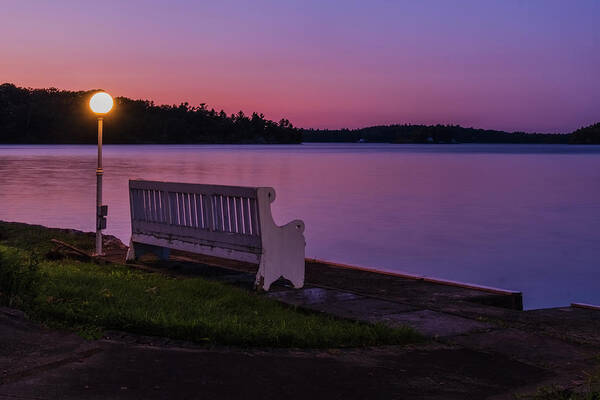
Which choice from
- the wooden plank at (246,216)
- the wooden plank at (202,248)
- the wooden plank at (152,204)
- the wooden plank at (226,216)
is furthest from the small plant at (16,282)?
the wooden plank at (152,204)

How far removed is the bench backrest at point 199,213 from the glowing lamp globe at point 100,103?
2.02 meters

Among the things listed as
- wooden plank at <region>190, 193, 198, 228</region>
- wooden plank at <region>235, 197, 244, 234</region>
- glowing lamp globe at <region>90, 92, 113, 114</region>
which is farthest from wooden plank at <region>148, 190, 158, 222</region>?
glowing lamp globe at <region>90, 92, 113, 114</region>

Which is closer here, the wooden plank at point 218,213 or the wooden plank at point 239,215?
the wooden plank at point 239,215

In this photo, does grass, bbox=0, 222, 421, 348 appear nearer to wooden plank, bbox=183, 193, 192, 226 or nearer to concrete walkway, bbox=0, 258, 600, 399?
concrete walkway, bbox=0, 258, 600, 399

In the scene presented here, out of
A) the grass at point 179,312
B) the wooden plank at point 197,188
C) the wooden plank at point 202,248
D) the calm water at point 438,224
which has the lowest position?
the calm water at point 438,224

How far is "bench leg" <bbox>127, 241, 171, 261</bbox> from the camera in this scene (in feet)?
37.9

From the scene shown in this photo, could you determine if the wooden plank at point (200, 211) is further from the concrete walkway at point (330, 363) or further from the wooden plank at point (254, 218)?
the concrete walkway at point (330, 363)

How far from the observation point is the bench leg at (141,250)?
1156 cm

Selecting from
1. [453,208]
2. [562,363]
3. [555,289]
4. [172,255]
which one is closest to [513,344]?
[562,363]

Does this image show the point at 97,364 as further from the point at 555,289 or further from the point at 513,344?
the point at 555,289

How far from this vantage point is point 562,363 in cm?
666

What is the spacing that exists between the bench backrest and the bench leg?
0.27m

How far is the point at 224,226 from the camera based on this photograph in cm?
984

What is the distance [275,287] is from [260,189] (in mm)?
1353
